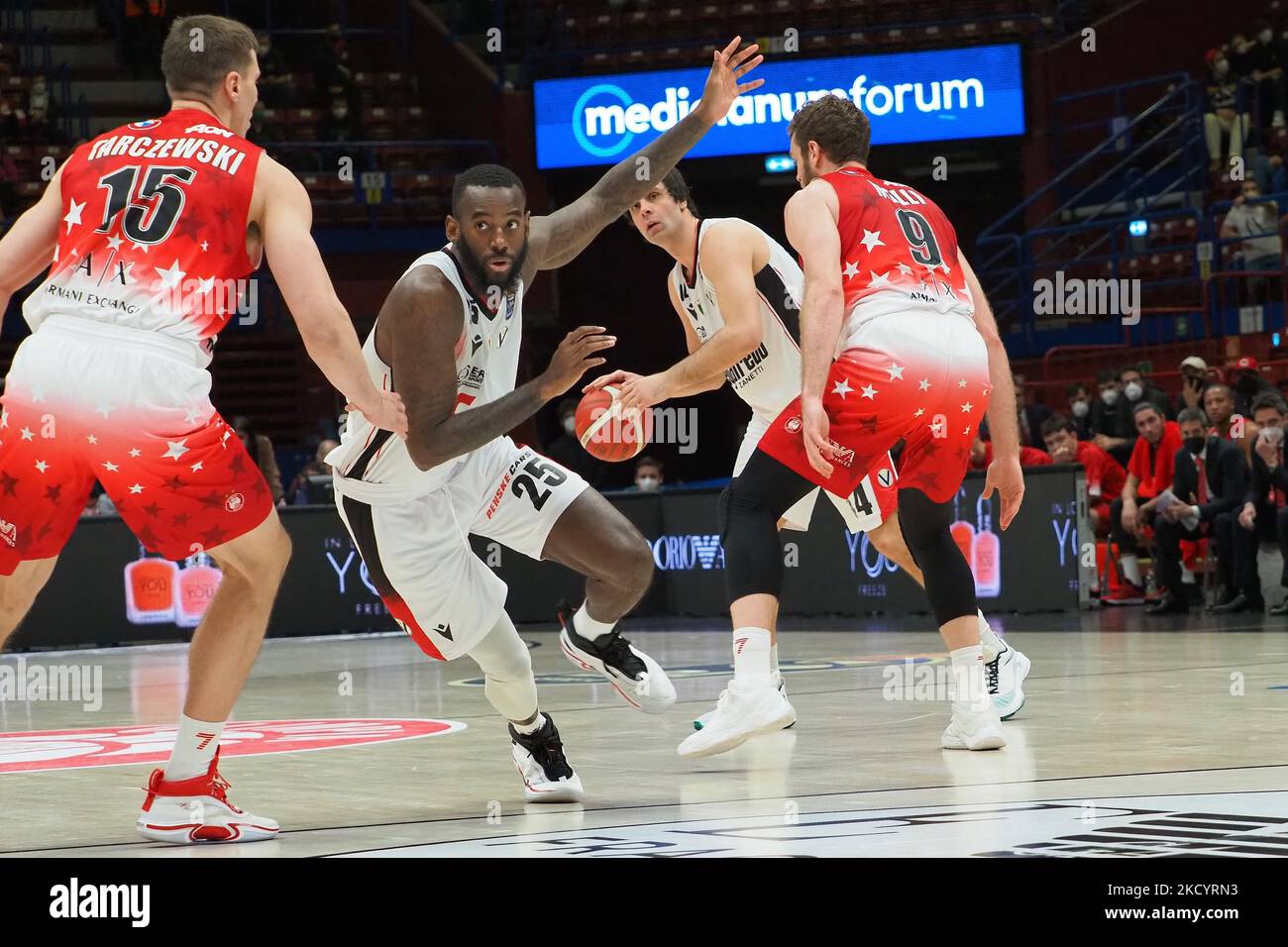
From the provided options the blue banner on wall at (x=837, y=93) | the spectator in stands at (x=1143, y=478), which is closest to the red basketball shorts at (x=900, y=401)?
the spectator in stands at (x=1143, y=478)

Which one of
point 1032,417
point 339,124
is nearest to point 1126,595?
point 1032,417

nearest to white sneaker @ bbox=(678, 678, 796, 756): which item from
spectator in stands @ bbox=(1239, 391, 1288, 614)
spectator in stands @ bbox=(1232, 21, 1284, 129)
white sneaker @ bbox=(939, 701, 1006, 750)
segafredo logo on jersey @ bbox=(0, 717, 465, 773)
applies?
white sneaker @ bbox=(939, 701, 1006, 750)

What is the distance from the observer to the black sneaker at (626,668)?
5.39 metres

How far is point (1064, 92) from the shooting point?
20.6m

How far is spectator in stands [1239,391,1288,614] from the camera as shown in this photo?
11773 mm

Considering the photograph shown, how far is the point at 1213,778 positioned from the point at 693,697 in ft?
11.6

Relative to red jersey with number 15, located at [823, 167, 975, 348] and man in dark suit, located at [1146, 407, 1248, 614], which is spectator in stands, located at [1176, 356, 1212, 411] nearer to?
man in dark suit, located at [1146, 407, 1248, 614]

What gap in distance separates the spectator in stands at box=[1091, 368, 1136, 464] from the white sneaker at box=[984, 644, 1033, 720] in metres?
7.99

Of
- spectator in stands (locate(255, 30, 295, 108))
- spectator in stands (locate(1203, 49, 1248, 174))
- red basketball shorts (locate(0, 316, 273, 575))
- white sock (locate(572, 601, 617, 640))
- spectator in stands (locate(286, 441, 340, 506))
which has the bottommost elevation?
white sock (locate(572, 601, 617, 640))

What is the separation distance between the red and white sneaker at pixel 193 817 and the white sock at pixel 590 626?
1250mm

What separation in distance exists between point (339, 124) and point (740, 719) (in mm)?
17184

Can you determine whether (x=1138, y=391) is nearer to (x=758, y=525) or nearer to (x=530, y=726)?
(x=758, y=525)
